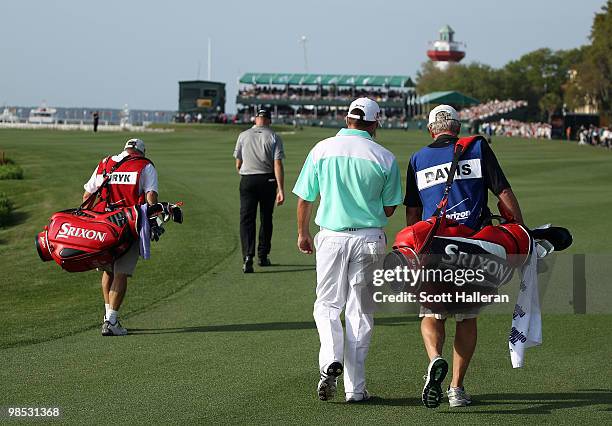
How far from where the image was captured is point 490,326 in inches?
406

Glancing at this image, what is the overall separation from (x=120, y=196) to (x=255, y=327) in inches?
70.8

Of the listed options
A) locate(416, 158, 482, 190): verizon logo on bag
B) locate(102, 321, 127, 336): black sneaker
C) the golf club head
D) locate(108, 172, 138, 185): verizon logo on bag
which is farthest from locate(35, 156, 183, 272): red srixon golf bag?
the golf club head

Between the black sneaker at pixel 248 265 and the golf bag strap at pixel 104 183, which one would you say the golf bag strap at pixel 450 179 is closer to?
the golf bag strap at pixel 104 183

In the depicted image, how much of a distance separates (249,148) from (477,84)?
478 ft

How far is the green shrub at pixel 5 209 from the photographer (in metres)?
23.2

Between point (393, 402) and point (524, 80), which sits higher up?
point (524, 80)

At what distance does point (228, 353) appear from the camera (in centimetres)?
921

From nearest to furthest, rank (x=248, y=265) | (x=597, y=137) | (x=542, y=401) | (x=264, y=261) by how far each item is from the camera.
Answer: (x=542, y=401)
(x=248, y=265)
(x=264, y=261)
(x=597, y=137)

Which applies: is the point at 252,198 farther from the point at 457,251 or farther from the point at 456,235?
the point at 457,251

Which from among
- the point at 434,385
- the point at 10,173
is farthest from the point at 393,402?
the point at 10,173

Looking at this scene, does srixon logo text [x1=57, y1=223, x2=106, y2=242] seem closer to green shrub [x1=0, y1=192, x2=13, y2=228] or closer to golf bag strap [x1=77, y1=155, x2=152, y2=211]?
golf bag strap [x1=77, y1=155, x2=152, y2=211]

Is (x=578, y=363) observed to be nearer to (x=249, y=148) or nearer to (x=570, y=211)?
(x=249, y=148)

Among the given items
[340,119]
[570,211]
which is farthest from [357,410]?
[340,119]

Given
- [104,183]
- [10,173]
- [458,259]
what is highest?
[104,183]
